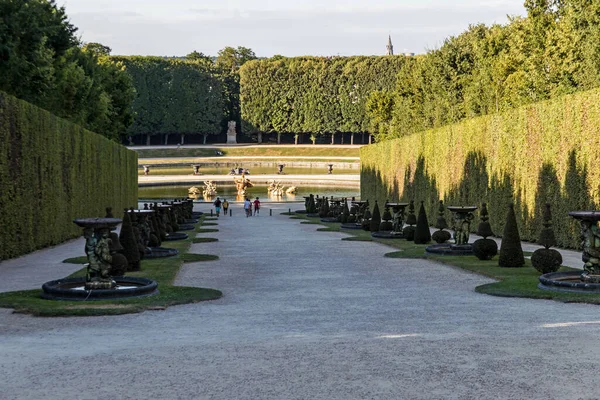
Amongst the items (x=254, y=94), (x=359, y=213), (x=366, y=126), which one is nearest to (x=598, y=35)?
(x=359, y=213)

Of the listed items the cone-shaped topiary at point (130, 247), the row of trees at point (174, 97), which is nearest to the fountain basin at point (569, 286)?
the cone-shaped topiary at point (130, 247)

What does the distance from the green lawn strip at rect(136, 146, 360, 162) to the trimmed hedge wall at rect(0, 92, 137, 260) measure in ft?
263

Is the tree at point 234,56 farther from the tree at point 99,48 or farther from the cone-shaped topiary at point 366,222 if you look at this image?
the cone-shaped topiary at point 366,222

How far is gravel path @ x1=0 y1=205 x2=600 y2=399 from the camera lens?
26.9ft

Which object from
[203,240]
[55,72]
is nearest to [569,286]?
[203,240]

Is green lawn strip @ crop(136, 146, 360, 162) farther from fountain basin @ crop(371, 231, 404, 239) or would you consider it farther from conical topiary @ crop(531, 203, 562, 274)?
conical topiary @ crop(531, 203, 562, 274)

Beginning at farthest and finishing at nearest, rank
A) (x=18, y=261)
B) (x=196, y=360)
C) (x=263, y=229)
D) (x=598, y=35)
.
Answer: (x=263, y=229) → (x=598, y=35) → (x=18, y=261) → (x=196, y=360)

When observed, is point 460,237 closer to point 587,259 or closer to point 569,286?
point 587,259

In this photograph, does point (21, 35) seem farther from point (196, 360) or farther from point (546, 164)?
point (196, 360)

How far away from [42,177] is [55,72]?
21086 millimetres

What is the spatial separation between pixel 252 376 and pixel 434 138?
34790mm

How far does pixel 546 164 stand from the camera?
28766 mm

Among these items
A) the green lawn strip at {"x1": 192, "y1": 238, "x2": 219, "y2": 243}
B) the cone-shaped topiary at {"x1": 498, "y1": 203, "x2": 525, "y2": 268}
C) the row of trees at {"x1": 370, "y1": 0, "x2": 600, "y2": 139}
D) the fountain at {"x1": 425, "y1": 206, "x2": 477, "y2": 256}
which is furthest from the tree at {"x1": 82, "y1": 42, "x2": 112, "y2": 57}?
the cone-shaped topiary at {"x1": 498, "y1": 203, "x2": 525, "y2": 268}

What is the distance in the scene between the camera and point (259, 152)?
407 feet
